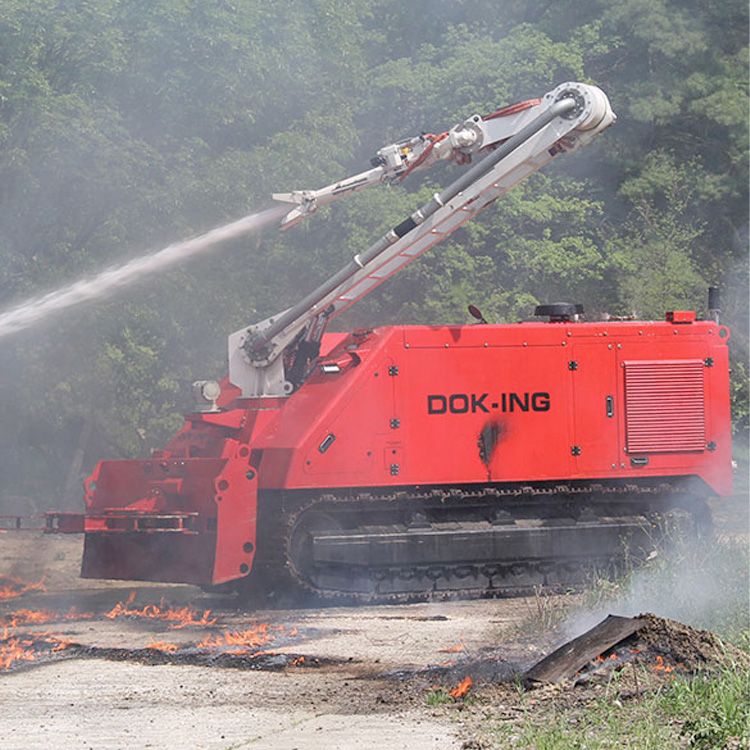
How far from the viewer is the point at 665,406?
13.9 meters

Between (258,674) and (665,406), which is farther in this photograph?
(665,406)

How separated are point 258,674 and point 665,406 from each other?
20.7 ft

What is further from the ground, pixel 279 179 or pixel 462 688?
pixel 279 179

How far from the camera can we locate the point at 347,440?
13.0 metres

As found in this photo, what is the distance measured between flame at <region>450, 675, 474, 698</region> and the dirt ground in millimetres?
67

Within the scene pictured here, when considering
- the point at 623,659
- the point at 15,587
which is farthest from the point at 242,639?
the point at 15,587

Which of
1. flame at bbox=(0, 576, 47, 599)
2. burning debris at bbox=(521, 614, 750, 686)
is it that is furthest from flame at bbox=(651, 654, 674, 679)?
flame at bbox=(0, 576, 47, 599)

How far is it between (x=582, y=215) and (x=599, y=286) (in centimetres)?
180

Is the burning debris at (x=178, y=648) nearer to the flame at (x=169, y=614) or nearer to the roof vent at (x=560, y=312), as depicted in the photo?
the flame at (x=169, y=614)

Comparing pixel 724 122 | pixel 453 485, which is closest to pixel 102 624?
pixel 453 485

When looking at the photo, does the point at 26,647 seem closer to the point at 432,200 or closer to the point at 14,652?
the point at 14,652

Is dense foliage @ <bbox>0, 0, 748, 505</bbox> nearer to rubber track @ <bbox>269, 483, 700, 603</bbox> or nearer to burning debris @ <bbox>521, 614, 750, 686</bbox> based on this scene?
rubber track @ <bbox>269, 483, 700, 603</bbox>

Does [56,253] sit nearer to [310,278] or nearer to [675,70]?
[310,278]

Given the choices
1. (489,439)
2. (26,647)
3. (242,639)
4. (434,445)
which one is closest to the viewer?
(26,647)
